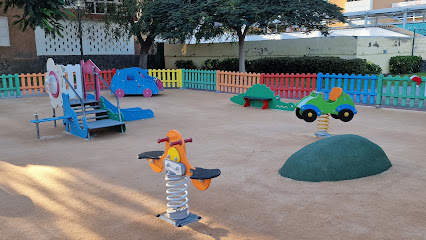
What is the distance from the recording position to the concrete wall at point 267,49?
65.8 feet

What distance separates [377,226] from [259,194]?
5.04 ft

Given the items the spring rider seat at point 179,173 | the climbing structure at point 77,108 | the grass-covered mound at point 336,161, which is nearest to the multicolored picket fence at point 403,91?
the grass-covered mound at point 336,161

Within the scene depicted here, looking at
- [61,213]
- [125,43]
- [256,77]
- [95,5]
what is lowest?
[61,213]

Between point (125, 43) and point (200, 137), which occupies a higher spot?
point (125, 43)

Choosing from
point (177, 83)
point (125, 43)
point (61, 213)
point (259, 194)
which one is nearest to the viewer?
point (61, 213)

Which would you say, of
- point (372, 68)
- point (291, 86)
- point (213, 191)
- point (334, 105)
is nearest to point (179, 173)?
point (213, 191)

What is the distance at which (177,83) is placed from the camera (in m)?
19.4

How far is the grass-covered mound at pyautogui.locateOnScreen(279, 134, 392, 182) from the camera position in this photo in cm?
556

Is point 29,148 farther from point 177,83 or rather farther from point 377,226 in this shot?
point 177,83

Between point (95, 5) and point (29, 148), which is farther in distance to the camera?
point (95, 5)

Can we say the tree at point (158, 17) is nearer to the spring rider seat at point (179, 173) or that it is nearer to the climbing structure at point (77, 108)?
the climbing structure at point (77, 108)

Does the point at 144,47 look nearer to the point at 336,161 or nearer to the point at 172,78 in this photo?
the point at 172,78

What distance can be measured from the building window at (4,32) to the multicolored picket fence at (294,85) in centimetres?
684

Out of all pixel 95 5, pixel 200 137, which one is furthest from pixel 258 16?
pixel 95 5
